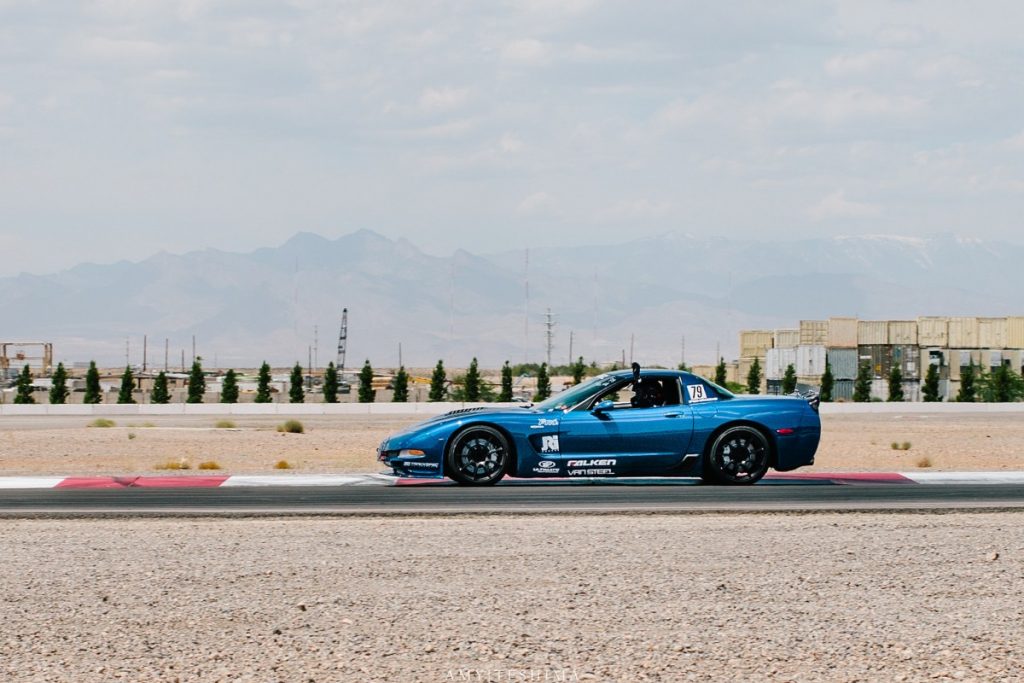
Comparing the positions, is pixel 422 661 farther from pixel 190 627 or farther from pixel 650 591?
pixel 650 591

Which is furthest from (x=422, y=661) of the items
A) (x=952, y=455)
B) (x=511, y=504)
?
(x=952, y=455)

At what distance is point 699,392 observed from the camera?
15.0 m

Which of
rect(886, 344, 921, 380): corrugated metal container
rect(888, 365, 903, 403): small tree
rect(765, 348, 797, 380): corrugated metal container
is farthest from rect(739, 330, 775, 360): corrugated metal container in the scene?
rect(888, 365, 903, 403): small tree

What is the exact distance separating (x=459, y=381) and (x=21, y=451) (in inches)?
2931

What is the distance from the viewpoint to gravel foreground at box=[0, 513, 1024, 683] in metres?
7.25

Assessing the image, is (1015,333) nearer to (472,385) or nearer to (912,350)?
(912,350)

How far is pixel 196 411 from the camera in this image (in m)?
62.9

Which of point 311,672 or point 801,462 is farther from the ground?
point 801,462

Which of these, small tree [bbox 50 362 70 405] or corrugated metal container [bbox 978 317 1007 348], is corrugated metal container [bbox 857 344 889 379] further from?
small tree [bbox 50 362 70 405]

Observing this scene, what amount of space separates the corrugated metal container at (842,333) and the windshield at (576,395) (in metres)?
107

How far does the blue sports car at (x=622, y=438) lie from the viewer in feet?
47.9

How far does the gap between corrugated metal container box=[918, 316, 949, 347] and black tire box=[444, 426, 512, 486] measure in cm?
10792

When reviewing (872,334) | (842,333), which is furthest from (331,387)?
(872,334)

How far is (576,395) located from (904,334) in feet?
354
